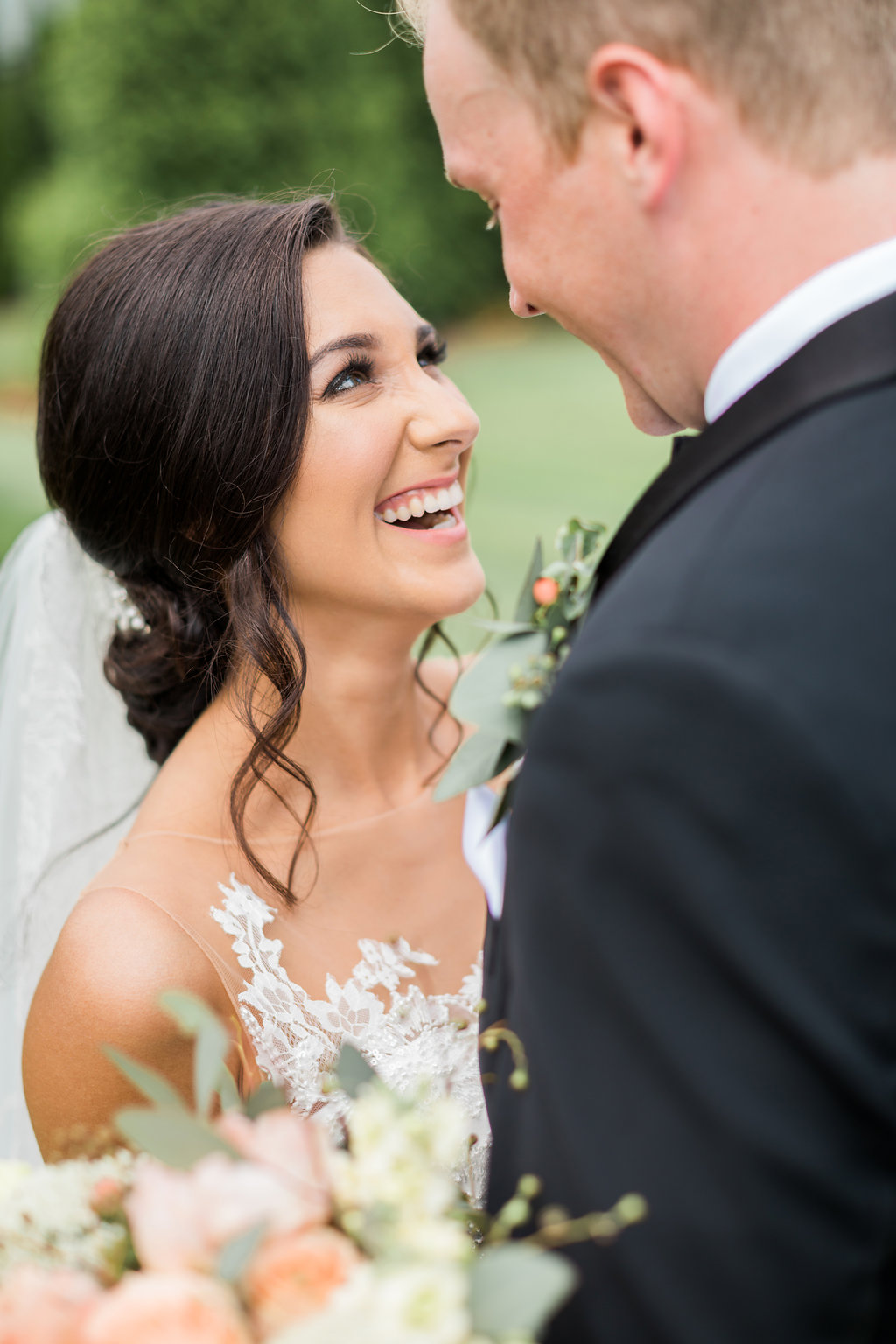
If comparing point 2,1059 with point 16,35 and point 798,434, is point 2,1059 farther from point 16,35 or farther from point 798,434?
point 16,35

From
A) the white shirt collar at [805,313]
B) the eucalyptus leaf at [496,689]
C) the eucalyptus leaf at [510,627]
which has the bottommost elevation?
the eucalyptus leaf at [496,689]

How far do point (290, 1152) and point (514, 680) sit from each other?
2.37 feet

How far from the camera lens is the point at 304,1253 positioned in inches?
37.0

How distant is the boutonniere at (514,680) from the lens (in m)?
1.55

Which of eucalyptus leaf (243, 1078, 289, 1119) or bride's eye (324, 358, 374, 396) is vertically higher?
bride's eye (324, 358, 374, 396)

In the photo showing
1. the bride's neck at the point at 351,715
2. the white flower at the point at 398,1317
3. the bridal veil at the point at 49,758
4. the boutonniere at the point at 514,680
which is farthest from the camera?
the bridal veil at the point at 49,758

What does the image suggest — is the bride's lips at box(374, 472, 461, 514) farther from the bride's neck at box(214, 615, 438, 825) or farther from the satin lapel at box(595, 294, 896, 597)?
the satin lapel at box(595, 294, 896, 597)

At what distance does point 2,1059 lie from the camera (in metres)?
3.02

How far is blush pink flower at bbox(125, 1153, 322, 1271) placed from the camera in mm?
962

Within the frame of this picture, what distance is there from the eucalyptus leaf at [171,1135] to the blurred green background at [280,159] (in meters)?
10.2

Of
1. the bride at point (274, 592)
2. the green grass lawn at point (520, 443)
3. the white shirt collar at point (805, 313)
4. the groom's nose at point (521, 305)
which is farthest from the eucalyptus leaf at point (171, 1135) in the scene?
the green grass lawn at point (520, 443)

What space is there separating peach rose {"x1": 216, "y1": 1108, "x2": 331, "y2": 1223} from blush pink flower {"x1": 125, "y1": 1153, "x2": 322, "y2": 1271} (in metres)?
0.01

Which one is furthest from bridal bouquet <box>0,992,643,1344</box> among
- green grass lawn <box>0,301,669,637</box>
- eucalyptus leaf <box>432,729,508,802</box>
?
green grass lawn <box>0,301,669,637</box>

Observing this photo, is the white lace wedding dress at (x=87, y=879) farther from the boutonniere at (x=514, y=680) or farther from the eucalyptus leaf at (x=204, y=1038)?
the eucalyptus leaf at (x=204, y=1038)
